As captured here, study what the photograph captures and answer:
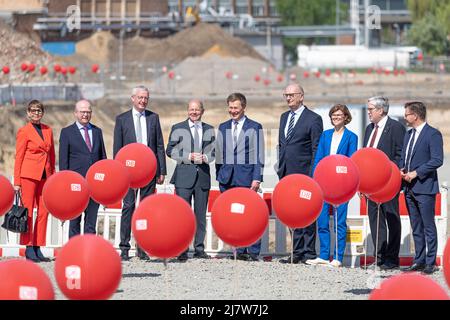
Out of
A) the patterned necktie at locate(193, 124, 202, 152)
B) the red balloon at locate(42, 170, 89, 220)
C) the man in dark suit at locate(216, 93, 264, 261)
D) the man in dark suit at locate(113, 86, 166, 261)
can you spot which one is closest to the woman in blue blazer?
the man in dark suit at locate(216, 93, 264, 261)

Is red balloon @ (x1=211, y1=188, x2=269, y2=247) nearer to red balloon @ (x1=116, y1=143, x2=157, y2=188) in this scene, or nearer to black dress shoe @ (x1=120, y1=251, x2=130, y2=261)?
red balloon @ (x1=116, y1=143, x2=157, y2=188)

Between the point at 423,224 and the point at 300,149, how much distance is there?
5.25 ft

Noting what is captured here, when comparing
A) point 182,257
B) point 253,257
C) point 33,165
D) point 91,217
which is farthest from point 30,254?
point 253,257

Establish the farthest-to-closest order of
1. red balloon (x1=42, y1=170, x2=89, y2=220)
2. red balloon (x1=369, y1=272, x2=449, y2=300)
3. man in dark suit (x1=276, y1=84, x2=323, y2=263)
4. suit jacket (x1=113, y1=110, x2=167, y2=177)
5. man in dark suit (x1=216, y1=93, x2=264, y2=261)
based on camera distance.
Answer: suit jacket (x1=113, y1=110, x2=167, y2=177)
man in dark suit (x1=216, y1=93, x2=264, y2=261)
man in dark suit (x1=276, y1=84, x2=323, y2=263)
red balloon (x1=42, y1=170, x2=89, y2=220)
red balloon (x1=369, y1=272, x2=449, y2=300)

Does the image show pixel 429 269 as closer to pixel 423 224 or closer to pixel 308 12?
pixel 423 224

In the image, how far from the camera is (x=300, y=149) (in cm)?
1345

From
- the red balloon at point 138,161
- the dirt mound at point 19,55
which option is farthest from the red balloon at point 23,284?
the dirt mound at point 19,55

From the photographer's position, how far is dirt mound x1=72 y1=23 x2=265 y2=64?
73938mm

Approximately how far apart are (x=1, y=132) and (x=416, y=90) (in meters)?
26.6

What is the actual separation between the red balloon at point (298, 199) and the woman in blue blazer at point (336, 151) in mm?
1803

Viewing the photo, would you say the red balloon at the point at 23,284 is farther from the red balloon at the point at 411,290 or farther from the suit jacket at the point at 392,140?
the suit jacket at the point at 392,140

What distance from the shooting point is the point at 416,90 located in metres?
57.0

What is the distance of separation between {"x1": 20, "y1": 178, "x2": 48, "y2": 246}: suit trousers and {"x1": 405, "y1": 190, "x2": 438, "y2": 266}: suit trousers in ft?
12.9

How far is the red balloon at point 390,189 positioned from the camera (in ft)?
40.2
